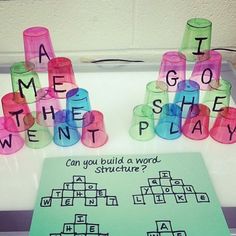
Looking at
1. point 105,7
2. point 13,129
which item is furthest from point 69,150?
point 105,7

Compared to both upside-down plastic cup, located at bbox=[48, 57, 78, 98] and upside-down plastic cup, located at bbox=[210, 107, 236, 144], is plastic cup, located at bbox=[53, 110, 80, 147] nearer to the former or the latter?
upside-down plastic cup, located at bbox=[48, 57, 78, 98]

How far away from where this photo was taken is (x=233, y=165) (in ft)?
2.35

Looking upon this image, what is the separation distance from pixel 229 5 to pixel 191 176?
58 cm

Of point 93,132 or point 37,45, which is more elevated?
point 37,45

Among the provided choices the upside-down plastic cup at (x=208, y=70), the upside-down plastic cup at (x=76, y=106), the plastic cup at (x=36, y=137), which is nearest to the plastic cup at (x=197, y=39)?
the upside-down plastic cup at (x=208, y=70)

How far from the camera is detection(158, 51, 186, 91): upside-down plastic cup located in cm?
86

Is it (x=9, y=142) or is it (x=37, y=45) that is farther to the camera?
(x=37, y=45)

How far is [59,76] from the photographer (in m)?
0.83

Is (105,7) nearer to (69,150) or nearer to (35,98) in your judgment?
(35,98)

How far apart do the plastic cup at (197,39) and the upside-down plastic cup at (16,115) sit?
1.42 feet

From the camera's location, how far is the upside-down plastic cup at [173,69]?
2.84ft

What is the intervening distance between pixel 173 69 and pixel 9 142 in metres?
0.43

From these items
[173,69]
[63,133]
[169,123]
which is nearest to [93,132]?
[63,133]

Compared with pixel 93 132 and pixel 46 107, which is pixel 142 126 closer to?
pixel 93 132
